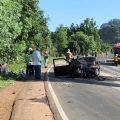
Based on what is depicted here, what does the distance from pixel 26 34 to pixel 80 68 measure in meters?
19.4

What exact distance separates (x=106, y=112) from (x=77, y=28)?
13614 cm

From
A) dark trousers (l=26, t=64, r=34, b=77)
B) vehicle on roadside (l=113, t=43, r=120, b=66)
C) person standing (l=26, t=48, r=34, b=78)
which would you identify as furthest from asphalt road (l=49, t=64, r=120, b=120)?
vehicle on roadside (l=113, t=43, r=120, b=66)

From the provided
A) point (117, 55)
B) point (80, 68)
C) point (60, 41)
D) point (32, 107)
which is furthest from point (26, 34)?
point (60, 41)

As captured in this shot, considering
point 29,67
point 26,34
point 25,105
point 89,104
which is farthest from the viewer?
point 26,34

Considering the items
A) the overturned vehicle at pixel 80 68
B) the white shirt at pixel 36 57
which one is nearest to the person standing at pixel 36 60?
the white shirt at pixel 36 57

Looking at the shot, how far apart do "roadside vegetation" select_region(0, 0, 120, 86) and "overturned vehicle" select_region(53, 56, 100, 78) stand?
292 centimetres

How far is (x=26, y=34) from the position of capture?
4906cm

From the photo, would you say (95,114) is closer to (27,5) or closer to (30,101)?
(30,101)

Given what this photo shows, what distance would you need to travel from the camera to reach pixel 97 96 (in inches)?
734

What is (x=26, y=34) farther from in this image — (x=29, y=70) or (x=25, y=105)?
(x=25, y=105)

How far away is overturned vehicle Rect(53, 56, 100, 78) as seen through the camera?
30.3m

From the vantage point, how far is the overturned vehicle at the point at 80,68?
30.3 m

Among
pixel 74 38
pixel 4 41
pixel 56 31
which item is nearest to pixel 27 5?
pixel 4 41

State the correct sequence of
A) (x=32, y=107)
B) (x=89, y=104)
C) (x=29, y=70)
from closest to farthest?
(x=32, y=107)
(x=89, y=104)
(x=29, y=70)
